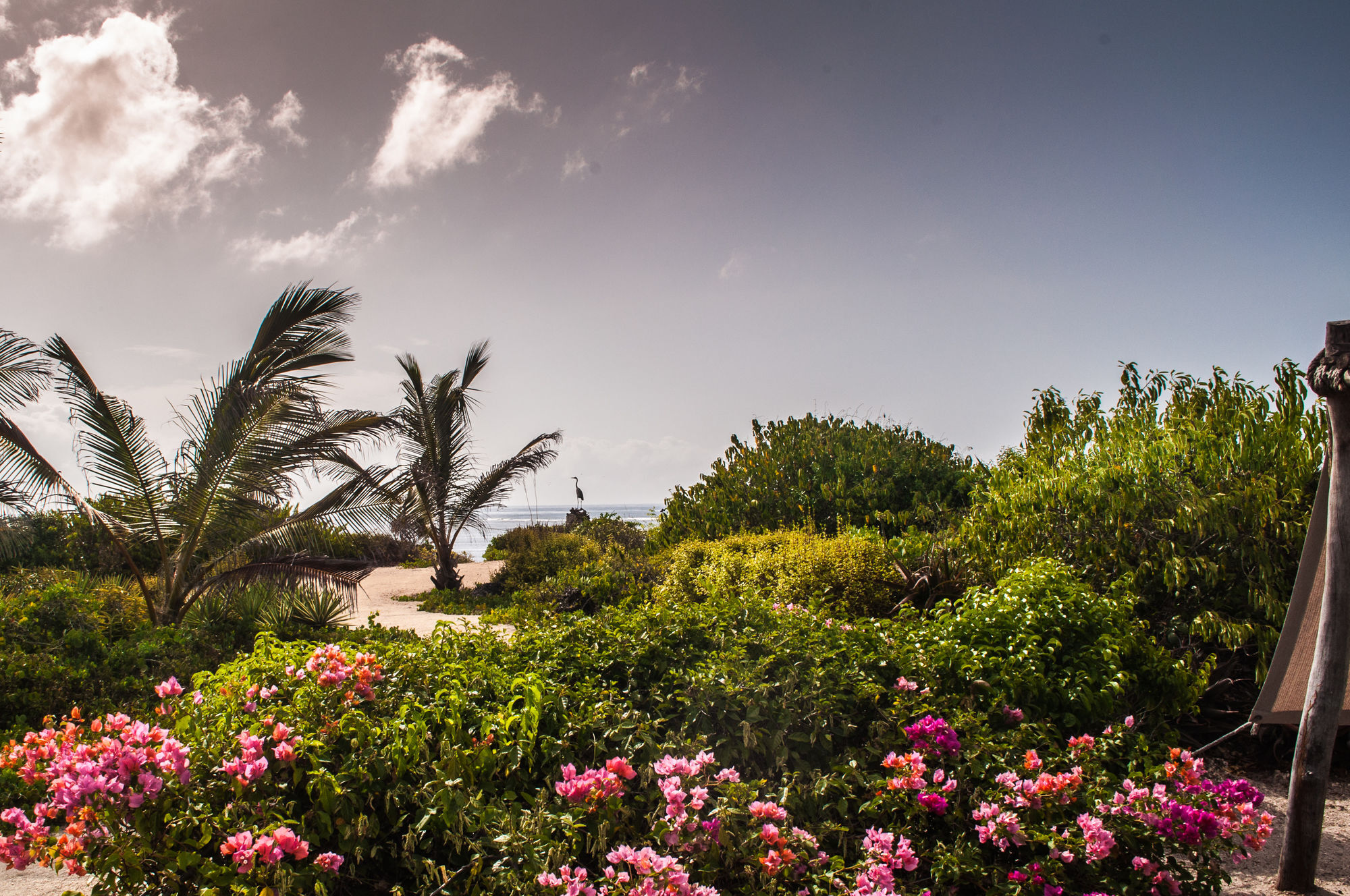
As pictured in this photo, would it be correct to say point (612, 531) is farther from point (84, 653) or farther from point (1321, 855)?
point (1321, 855)

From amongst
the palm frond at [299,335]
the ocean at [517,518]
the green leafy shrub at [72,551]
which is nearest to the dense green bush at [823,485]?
the ocean at [517,518]

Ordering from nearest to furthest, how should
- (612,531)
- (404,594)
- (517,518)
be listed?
(404,594) < (612,531) < (517,518)

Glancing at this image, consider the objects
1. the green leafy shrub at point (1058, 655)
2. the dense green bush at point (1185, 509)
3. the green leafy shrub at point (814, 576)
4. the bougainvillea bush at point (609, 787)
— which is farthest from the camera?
the green leafy shrub at point (814, 576)

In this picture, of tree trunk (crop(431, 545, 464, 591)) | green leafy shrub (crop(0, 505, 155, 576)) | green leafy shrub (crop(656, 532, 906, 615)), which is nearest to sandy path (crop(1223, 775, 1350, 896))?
green leafy shrub (crop(656, 532, 906, 615))

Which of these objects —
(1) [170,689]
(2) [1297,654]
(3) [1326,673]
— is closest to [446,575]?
(1) [170,689]

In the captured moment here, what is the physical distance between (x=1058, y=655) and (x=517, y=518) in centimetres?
6298

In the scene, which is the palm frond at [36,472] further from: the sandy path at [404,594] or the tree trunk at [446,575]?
the tree trunk at [446,575]

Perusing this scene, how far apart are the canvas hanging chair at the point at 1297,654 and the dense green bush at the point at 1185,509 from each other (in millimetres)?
1097

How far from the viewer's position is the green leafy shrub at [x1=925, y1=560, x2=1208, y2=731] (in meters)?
3.81

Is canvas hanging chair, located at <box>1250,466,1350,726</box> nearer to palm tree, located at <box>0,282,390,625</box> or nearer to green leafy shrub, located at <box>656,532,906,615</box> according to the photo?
green leafy shrub, located at <box>656,532,906,615</box>

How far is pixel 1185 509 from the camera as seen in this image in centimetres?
506

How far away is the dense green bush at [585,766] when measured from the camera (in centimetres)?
251

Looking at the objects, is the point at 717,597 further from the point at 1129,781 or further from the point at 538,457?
the point at 538,457

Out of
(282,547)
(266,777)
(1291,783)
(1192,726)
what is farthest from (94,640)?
(1192,726)
